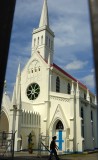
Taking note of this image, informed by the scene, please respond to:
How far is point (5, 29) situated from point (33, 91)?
3207cm

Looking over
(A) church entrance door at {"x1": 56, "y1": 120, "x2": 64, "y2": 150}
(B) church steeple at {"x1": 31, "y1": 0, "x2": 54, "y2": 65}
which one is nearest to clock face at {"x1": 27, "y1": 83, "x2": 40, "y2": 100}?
(A) church entrance door at {"x1": 56, "y1": 120, "x2": 64, "y2": 150}

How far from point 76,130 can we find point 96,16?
26.3 metres

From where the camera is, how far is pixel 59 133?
28062mm

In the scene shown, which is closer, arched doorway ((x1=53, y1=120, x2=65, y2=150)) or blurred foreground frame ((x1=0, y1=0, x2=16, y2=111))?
blurred foreground frame ((x1=0, y1=0, x2=16, y2=111))

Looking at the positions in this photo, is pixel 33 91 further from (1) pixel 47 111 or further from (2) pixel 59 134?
(2) pixel 59 134

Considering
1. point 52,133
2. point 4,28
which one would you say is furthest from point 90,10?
point 52,133

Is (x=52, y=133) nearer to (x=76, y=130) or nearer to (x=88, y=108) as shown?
(x=76, y=130)

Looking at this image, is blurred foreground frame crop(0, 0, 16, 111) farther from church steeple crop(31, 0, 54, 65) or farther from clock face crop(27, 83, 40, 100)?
church steeple crop(31, 0, 54, 65)

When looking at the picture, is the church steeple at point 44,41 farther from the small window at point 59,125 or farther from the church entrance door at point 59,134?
the church entrance door at point 59,134

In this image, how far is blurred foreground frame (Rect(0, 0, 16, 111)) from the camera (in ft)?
6.70

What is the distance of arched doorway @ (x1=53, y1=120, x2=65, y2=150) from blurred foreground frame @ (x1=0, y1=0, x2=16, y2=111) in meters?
26.4

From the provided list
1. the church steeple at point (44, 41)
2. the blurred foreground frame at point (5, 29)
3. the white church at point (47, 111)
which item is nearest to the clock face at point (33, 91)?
the white church at point (47, 111)

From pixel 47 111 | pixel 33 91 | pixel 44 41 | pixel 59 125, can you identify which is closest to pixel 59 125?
pixel 59 125

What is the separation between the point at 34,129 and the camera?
29.3 metres
